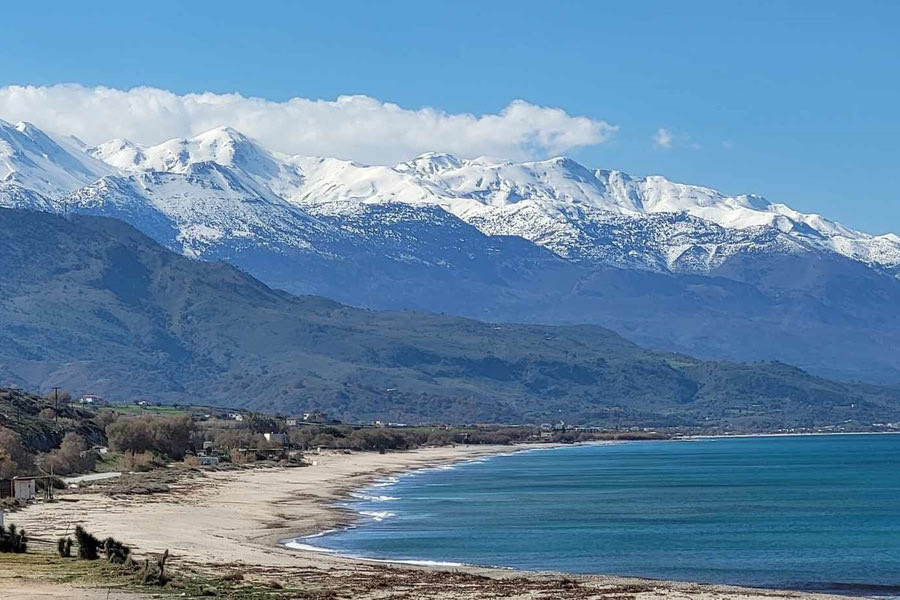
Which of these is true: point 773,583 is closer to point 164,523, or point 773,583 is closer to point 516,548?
point 516,548

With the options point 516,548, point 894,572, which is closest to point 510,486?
point 516,548

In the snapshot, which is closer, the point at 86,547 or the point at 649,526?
the point at 86,547

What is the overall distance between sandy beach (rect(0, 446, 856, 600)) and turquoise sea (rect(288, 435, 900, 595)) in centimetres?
394

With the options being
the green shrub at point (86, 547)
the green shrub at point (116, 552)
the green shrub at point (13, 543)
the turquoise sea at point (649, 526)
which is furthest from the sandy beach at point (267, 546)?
the green shrub at point (13, 543)

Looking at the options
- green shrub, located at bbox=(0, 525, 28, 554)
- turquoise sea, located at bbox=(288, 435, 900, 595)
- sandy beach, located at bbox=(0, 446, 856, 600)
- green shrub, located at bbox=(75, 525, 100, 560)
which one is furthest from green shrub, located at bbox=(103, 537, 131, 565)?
turquoise sea, located at bbox=(288, 435, 900, 595)

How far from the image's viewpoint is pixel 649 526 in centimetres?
9338

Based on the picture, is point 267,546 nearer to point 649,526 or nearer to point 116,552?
point 116,552

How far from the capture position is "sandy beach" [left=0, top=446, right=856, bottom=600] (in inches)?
2137

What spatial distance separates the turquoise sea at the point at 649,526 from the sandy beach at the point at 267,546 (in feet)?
12.9

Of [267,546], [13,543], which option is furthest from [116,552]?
[267,546]

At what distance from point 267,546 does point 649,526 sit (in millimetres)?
30503

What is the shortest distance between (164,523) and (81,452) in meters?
47.5

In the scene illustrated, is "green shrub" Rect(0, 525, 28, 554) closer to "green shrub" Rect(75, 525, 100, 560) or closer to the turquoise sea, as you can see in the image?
"green shrub" Rect(75, 525, 100, 560)

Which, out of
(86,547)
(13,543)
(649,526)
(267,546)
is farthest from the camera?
(649,526)
